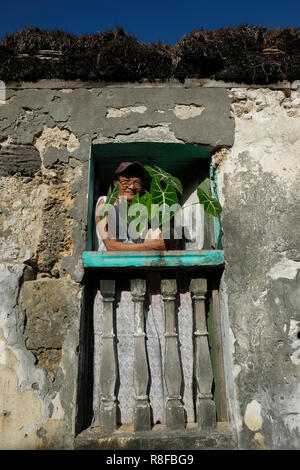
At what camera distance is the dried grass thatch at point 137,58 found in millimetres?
2820

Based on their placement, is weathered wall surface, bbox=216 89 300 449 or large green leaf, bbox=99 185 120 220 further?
large green leaf, bbox=99 185 120 220

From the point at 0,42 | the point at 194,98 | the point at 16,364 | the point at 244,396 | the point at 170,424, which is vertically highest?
the point at 0,42

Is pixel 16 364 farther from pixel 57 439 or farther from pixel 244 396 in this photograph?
pixel 244 396

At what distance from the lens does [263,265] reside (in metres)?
2.47

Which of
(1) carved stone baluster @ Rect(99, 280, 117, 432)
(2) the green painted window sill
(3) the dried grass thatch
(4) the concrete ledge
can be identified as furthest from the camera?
(3) the dried grass thatch

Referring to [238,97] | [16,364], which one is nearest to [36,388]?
[16,364]

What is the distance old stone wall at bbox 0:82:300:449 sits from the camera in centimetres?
219

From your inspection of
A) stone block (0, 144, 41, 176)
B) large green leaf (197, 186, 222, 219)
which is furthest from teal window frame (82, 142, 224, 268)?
stone block (0, 144, 41, 176)

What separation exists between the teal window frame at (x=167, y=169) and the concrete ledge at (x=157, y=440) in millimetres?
1039

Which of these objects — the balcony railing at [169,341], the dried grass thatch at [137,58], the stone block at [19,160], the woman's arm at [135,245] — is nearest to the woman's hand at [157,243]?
the woman's arm at [135,245]

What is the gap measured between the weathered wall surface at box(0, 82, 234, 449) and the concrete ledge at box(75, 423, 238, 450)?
0.13 meters

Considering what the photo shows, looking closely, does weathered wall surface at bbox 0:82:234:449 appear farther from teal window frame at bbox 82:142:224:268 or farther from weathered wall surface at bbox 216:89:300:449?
weathered wall surface at bbox 216:89:300:449

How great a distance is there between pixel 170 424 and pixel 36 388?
865 millimetres
